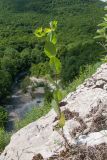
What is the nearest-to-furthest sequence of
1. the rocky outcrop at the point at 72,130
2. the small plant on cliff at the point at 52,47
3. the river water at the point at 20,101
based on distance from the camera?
1. the small plant on cliff at the point at 52,47
2. the rocky outcrop at the point at 72,130
3. the river water at the point at 20,101

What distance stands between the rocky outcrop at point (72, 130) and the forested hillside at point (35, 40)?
32780 mm

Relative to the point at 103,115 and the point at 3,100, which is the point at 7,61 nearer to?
the point at 3,100

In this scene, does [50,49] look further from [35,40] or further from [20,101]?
[35,40]

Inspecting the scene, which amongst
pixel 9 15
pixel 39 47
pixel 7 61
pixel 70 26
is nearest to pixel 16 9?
pixel 9 15

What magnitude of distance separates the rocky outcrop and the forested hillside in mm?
32780

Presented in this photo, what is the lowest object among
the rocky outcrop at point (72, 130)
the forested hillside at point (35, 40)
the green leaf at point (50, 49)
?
the forested hillside at point (35, 40)

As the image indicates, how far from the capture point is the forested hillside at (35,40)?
62706mm

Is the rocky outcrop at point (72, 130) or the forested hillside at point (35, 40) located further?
the forested hillside at point (35, 40)

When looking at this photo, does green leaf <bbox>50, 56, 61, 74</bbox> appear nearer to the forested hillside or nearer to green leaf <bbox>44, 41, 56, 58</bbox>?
green leaf <bbox>44, 41, 56, 58</bbox>

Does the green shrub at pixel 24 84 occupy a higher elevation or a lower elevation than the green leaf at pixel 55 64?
lower

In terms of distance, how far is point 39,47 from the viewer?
110750 mm

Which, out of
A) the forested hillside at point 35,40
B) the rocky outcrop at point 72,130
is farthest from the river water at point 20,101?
the rocky outcrop at point 72,130

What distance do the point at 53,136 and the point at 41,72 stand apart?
86.3m

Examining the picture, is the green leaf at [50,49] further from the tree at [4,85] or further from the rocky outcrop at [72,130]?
the tree at [4,85]
